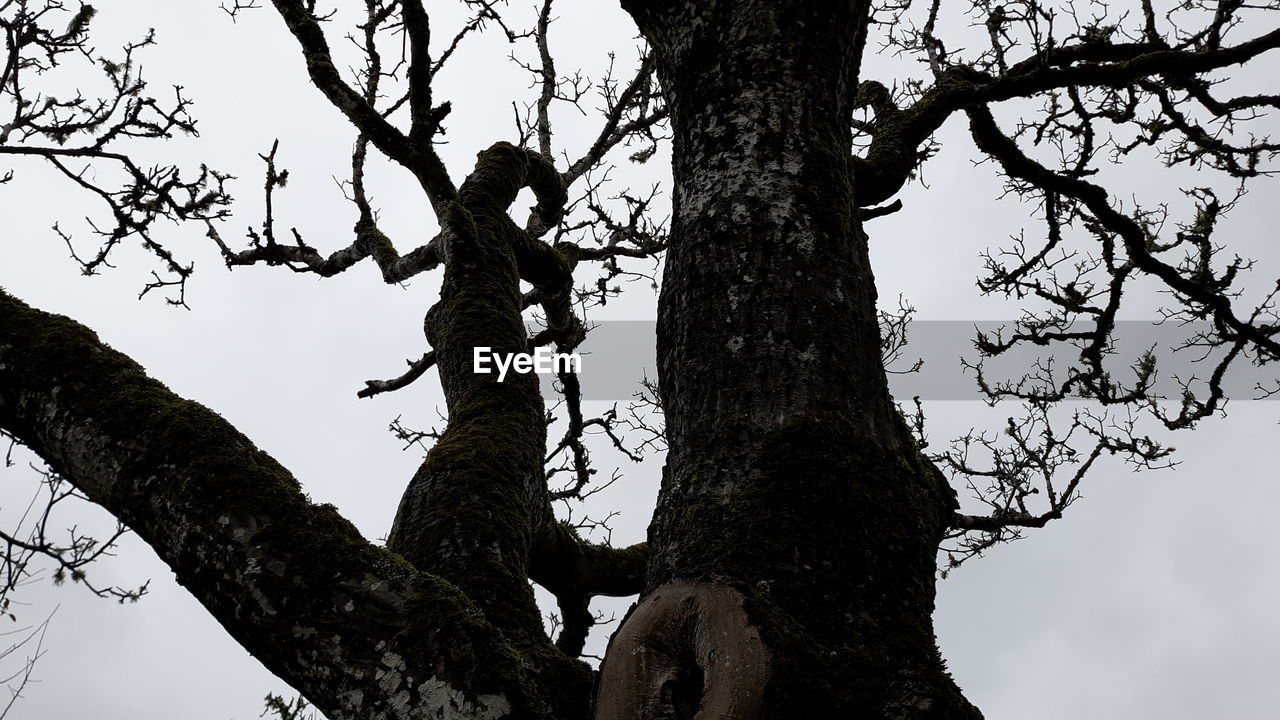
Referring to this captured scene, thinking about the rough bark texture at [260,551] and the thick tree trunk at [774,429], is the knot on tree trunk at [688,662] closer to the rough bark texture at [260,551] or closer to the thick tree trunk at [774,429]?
the thick tree trunk at [774,429]

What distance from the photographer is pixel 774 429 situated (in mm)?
1673

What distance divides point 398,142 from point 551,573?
2.58 metres

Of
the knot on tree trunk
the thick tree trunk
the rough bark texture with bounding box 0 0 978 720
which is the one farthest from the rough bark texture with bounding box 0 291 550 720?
the thick tree trunk

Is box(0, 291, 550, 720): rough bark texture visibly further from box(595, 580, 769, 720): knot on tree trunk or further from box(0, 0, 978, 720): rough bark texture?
box(595, 580, 769, 720): knot on tree trunk

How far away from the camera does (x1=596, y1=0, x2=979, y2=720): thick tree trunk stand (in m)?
1.35

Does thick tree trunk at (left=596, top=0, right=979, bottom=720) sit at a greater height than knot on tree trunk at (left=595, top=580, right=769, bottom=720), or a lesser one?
greater

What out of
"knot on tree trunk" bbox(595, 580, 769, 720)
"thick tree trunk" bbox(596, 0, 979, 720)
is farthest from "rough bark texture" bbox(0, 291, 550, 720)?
"thick tree trunk" bbox(596, 0, 979, 720)

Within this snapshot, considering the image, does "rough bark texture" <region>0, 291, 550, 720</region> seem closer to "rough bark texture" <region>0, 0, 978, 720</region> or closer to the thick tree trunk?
"rough bark texture" <region>0, 0, 978, 720</region>

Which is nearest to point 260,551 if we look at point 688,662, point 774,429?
point 688,662

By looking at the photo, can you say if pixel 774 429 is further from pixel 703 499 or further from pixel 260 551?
pixel 260 551

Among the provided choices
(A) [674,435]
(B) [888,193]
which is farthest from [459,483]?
(B) [888,193]

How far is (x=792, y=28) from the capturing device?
2.15m

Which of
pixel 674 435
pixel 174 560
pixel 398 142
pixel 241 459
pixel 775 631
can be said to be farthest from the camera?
pixel 398 142

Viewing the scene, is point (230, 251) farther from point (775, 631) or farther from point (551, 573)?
point (775, 631)
